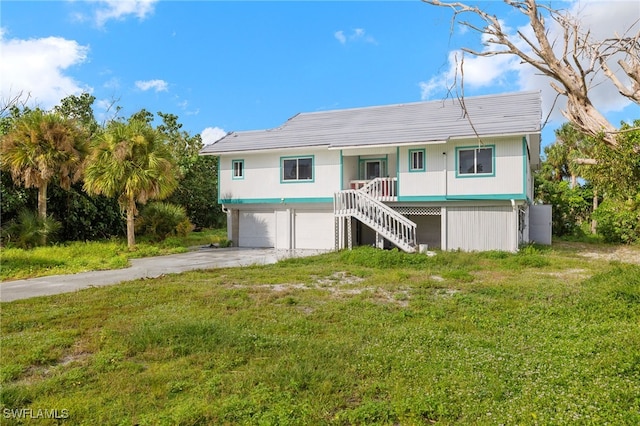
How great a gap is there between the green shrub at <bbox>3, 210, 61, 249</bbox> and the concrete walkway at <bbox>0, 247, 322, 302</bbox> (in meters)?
3.98

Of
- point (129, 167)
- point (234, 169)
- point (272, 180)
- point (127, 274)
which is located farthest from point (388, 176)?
point (127, 274)

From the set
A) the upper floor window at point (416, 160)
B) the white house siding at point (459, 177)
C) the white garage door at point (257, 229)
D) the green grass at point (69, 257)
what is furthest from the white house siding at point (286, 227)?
the upper floor window at point (416, 160)

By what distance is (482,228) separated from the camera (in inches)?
664

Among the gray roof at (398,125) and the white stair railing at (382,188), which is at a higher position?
the gray roof at (398,125)

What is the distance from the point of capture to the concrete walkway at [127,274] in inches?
375

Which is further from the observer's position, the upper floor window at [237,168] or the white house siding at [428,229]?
the upper floor window at [237,168]

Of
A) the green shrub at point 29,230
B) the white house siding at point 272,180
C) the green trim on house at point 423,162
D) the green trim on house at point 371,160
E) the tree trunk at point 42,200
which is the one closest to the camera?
the green shrub at point 29,230

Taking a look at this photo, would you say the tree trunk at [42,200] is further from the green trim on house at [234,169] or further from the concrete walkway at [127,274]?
the green trim on house at [234,169]

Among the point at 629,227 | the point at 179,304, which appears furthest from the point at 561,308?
the point at 629,227

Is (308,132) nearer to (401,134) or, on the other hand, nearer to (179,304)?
(401,134)

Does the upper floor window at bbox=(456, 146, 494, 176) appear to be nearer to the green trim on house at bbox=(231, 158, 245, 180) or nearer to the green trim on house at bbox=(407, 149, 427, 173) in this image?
the green trim on house at bbox=(407, 149, 427, 173)

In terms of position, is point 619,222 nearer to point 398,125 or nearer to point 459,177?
point 459,177

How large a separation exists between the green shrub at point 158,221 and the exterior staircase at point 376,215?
816cm

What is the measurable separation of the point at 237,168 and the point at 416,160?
27.3ft
